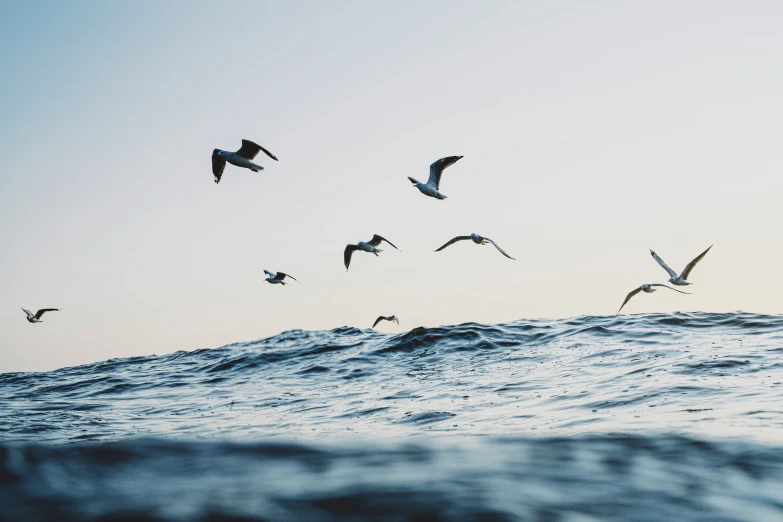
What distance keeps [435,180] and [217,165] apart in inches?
220

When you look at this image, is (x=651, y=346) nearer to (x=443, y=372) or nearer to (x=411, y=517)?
(x=443, y=372)

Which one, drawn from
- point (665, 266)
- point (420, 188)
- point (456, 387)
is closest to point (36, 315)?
point (420, 188)

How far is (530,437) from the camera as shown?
763 cm

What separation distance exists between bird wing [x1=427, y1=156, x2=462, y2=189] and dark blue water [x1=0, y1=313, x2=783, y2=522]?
16.2 ft

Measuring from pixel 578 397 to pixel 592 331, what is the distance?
9.75 m

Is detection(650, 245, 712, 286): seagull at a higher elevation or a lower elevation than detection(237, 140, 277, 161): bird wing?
lower

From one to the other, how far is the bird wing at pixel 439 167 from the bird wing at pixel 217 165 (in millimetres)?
5288

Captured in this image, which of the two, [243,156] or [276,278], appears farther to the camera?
[276,278]

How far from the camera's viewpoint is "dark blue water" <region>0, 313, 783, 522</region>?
551 centimetres

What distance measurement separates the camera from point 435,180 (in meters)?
18.1

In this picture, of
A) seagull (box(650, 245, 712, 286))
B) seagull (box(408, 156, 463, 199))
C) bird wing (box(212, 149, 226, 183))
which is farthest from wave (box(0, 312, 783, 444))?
bird wing (box(212, 149, 226, 183))

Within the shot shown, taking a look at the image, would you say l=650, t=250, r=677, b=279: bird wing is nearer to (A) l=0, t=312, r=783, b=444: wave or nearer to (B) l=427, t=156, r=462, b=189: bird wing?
(A) l=0, t=312, r=783, b=444: wave

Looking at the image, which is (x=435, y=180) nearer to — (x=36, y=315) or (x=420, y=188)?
(x=420, y=188)

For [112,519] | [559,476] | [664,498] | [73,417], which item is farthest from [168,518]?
[73,417]
